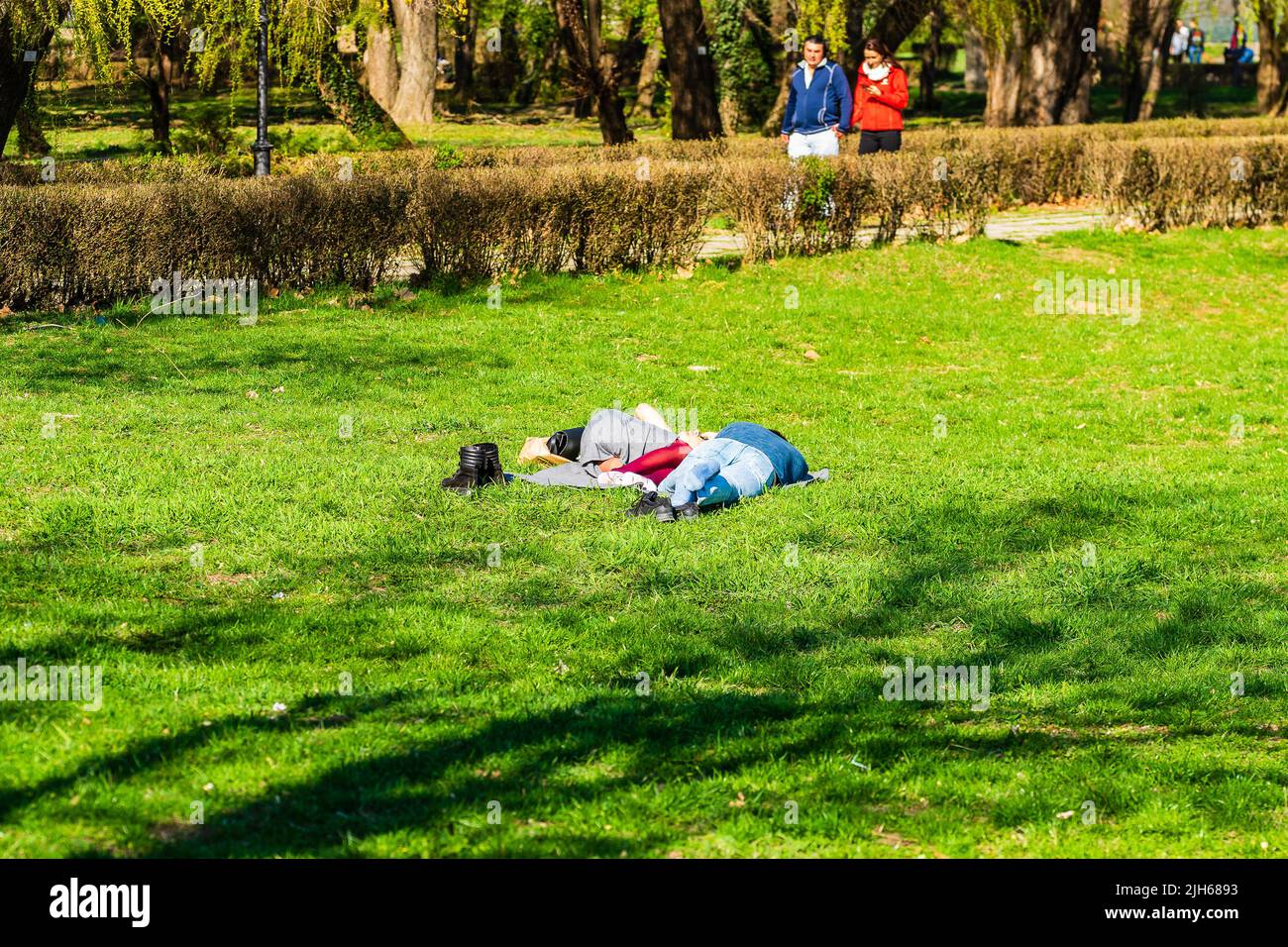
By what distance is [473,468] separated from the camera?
8.15 m

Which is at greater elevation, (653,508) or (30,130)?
(30,130)

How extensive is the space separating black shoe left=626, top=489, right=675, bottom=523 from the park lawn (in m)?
0.19

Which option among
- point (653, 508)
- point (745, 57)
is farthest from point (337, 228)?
point (745, 57)

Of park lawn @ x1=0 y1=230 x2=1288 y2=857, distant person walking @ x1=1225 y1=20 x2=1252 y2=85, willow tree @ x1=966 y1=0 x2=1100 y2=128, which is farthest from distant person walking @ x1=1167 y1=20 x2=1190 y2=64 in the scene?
park lawn @ x1=0 y1=230 x2=1288 y2=857

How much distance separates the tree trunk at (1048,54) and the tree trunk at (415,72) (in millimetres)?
16721

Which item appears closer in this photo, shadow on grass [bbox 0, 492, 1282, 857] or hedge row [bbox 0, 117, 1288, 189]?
shadow on grass [bbox 0, 492, 1282, 857]

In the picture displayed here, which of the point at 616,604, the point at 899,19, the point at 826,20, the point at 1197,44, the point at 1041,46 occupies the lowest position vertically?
the point at 616,604

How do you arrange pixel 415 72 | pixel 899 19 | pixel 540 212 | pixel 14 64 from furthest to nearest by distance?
1. pixel 415 72
2. pixel 899 19
3. pixel 540 212
4. pixel 14 64

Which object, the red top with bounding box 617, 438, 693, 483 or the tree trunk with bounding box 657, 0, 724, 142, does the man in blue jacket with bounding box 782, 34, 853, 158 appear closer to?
the tree trunk with bounding box 657, 0, 724, 142

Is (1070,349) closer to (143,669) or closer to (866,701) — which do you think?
(866,701)

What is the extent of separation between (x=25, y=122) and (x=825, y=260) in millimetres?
14073

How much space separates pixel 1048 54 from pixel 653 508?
19533 millimetres

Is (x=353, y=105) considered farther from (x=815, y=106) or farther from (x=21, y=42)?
(x=815, y=106)

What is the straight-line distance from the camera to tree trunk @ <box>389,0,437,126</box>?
37531 millimetres
